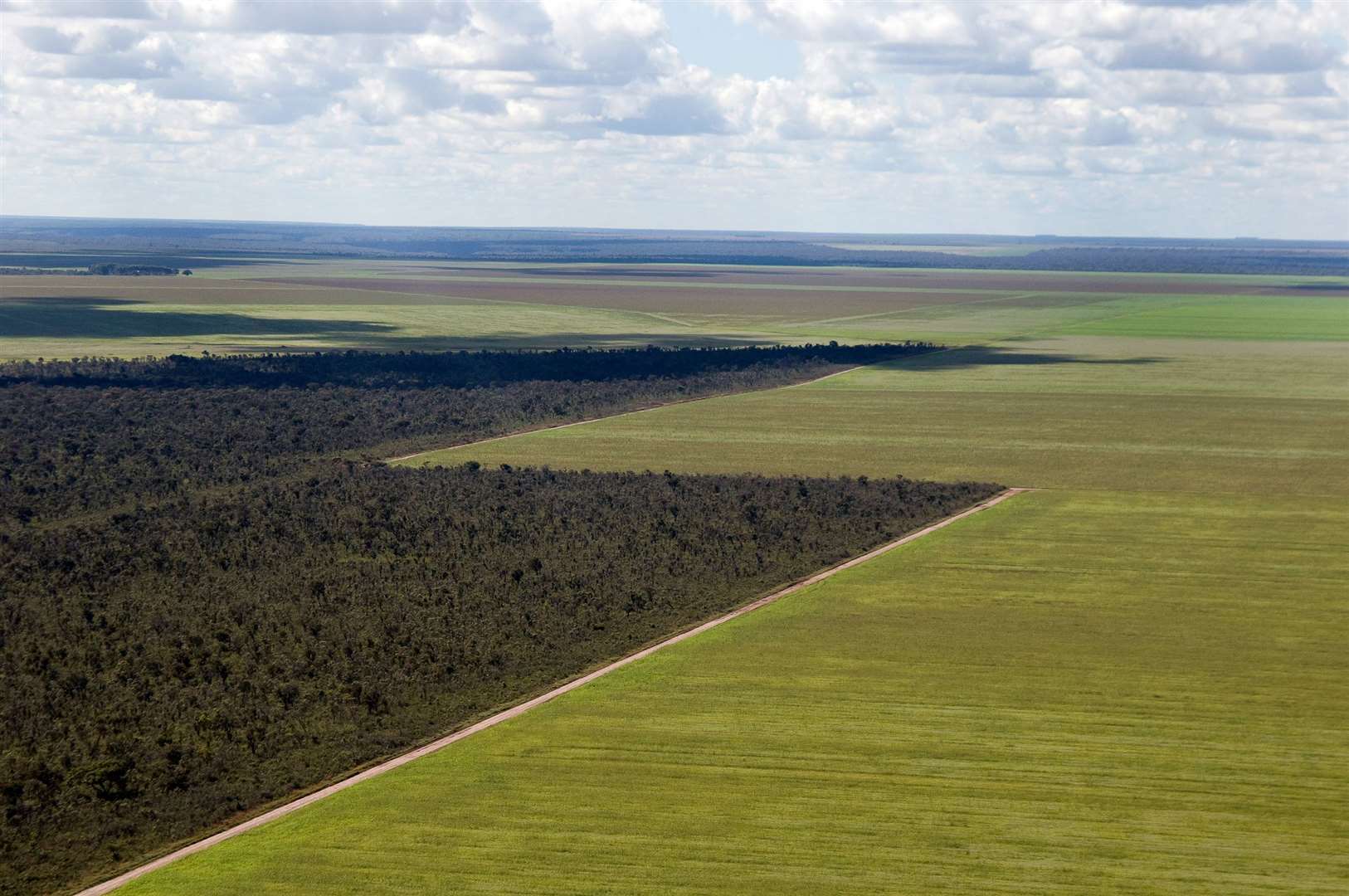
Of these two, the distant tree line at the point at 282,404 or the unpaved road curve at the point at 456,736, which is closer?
the unpaved road curve at the point at 456,736

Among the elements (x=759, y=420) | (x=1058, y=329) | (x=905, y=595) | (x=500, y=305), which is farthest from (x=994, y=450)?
(x=500, y=305)

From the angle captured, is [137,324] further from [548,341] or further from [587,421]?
[587,421]

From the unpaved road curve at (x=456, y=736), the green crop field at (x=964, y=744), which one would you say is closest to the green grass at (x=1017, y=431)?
the green crop field at (x=964, y=744)

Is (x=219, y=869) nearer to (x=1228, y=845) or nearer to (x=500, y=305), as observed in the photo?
(x=1228, y=845)

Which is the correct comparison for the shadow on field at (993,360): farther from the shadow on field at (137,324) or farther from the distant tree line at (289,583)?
the shadow on field at (137,324)

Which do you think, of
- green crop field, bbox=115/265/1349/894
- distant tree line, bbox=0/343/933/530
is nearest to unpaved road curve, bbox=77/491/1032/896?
green crop field, bbox=115/265/1349/894

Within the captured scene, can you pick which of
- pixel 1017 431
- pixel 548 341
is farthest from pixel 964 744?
pixel 548 341

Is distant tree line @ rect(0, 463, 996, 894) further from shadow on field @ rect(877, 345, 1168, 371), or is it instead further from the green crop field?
shadow on field @ rect(877, 345, 1168, 371)
